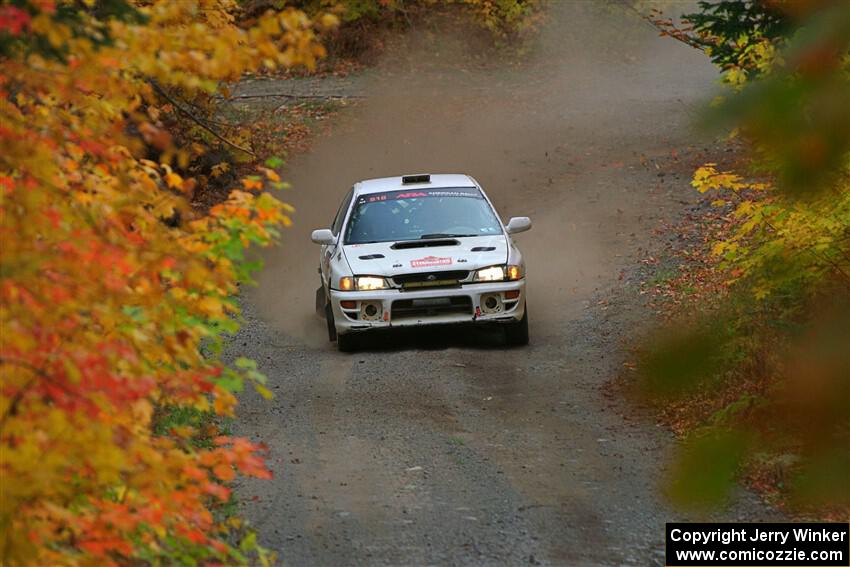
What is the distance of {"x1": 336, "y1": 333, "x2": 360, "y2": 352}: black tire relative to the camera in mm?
12992

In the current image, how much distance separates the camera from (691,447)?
1968mm

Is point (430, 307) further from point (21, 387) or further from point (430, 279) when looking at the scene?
point (21, 387)

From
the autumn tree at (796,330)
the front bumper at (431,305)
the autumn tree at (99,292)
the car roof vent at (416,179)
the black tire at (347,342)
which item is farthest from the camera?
the car roof vent at (416,179)

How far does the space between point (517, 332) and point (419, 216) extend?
1.69 meters

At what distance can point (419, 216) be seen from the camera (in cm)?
1346

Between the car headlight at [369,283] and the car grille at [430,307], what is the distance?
0.23m

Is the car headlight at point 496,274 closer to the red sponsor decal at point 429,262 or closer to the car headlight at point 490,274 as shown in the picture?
the car headlight at point 490,274

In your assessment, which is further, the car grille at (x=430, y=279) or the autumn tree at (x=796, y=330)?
the car grille at (x=430, y=279)

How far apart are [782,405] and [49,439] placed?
2362 millimetres

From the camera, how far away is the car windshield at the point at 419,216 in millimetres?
13258

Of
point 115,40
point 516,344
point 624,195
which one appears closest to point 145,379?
point 115,40

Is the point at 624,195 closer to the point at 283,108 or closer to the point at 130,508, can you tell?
the point at 283,108

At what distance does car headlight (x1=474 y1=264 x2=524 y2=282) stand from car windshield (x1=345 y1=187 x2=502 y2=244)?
788 millimetres

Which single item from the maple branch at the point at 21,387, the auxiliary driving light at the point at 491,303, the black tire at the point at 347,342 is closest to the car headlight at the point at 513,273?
the auxiliary driving light at the point at 491,303
